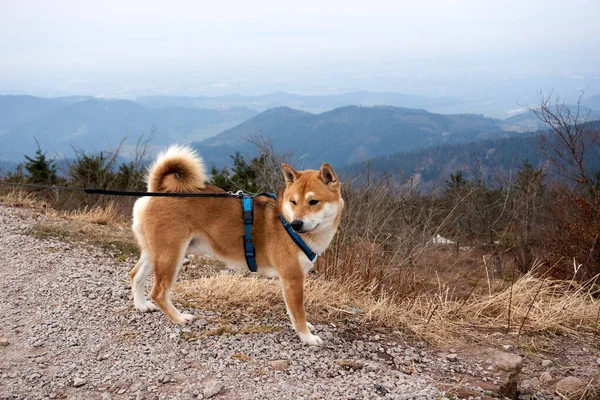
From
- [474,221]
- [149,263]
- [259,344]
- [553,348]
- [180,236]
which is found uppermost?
[180,236]

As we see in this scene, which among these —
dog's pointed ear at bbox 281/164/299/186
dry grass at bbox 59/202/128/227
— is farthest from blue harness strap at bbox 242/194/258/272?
dry grass at bbox 59/202/128/227

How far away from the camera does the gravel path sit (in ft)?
12.2

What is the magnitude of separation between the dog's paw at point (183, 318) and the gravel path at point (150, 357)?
3.1 inches

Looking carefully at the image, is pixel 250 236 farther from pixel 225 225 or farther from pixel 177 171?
pixel 177 171

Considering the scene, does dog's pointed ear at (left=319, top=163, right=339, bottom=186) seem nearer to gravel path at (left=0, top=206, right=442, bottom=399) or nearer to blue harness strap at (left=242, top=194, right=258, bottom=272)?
blue harness strap at (left=242, top=194, right=258, bottom=272)

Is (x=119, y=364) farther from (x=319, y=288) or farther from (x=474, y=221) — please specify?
(x=474, y=221)

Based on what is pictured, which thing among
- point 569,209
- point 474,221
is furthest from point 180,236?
point 474,221

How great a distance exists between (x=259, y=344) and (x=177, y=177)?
194cm

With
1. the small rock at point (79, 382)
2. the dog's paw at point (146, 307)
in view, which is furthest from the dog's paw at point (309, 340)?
the small rock at point (79, 382)

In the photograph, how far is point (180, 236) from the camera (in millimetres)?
4555

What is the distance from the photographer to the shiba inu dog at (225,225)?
14.7 ft

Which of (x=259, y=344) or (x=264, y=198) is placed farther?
(x=264, y=198)

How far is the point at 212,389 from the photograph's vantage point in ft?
12.0

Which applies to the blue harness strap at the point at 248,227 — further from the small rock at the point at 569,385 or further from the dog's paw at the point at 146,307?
the small rock at the point at 569,385
